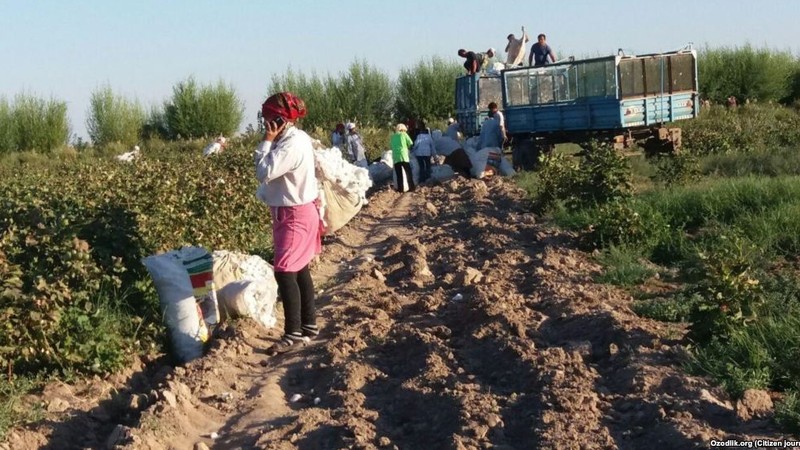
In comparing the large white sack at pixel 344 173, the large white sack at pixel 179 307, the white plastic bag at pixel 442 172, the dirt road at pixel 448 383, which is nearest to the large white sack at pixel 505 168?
the white plastic bag at pixel 442 172

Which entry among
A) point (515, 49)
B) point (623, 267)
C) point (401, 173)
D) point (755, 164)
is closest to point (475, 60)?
point (515, 49)

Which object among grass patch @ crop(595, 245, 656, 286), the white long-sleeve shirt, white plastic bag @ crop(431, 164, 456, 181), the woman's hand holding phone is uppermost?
the woman's hand holding phone

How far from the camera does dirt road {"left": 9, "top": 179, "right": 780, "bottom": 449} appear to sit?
479 centimetres

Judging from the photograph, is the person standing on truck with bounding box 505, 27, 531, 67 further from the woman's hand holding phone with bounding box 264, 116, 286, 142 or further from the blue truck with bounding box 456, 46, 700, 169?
the woman's hand holding phone with bounding box 264, 116, 286, 142

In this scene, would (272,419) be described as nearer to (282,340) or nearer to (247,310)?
(282,340)

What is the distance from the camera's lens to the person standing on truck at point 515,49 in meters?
22.8

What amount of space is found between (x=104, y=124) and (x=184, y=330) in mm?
34134

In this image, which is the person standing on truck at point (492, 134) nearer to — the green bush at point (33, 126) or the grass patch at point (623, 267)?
the grass patch at point (623, 267)

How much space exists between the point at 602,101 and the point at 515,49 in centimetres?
539

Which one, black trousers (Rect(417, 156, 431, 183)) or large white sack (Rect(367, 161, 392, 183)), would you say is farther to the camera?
large white sack (Rect(367, 161, 392, 183))

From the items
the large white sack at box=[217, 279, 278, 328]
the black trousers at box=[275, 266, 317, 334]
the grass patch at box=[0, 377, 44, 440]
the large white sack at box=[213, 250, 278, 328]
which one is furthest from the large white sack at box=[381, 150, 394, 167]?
the grass patch at box=[0, 377, 44, 440]

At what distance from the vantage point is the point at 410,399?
5.52m

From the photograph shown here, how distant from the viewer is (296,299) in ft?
23.2

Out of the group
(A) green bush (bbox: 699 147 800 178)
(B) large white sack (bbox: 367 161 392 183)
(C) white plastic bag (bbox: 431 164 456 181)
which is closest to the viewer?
(A) green bush (bbox: 699 147 800 178)
